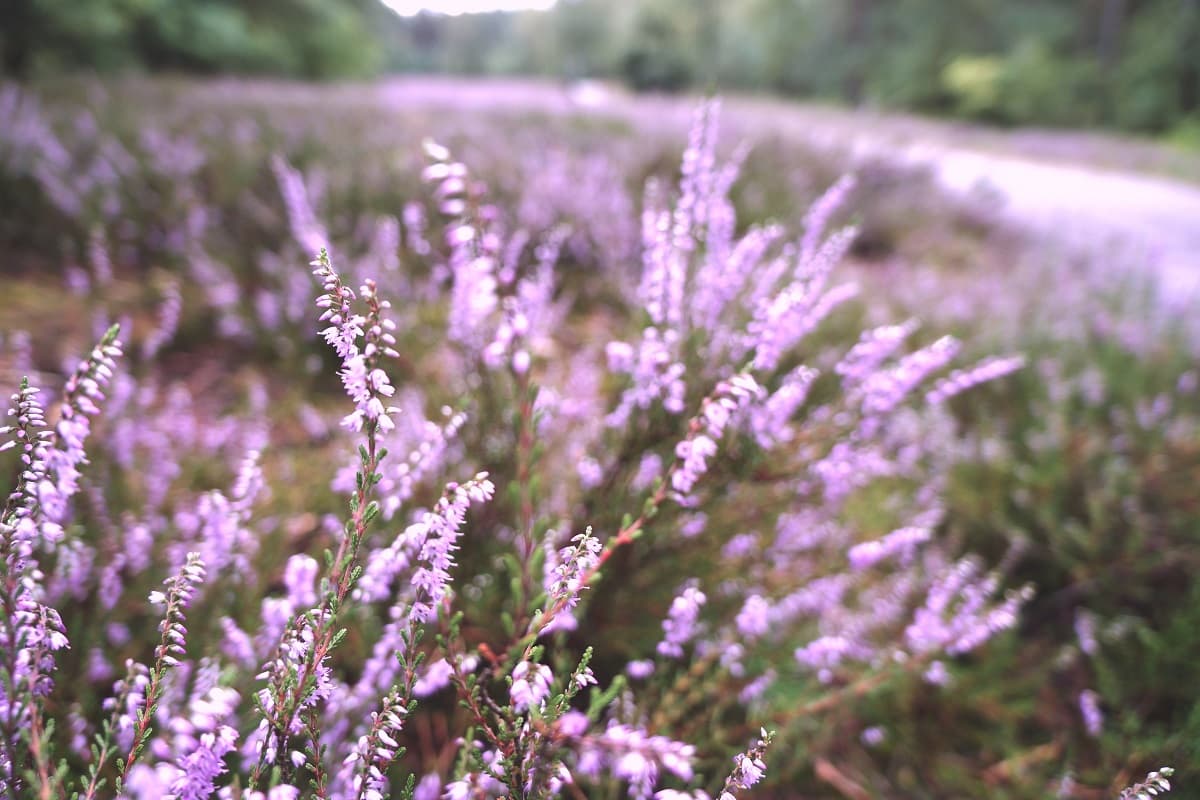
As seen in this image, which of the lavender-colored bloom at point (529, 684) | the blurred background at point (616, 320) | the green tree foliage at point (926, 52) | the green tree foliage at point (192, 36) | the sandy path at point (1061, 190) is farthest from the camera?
the green tree foliage at point (926, 52)

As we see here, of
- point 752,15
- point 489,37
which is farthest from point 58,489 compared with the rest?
point 489,37

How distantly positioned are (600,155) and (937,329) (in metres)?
2.97

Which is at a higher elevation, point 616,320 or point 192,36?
point 192,36

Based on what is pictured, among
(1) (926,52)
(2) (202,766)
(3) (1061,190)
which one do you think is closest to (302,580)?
(2) (202,766)

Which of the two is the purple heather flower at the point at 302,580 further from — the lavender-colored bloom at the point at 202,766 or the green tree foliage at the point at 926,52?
the green tree foliage at the point at 926,52

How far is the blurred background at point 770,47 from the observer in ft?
29.2

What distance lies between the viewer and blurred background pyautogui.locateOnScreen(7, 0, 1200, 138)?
889 centimetres

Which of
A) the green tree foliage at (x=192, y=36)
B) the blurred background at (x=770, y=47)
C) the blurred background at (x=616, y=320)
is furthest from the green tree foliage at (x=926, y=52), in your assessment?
the blurred background at (x=616, y=320)

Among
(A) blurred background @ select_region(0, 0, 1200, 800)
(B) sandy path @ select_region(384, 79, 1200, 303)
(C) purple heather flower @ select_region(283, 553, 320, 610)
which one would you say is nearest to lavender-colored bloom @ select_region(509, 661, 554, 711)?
(C) purple heather flower @ select_region(283, 553, 320, 610)

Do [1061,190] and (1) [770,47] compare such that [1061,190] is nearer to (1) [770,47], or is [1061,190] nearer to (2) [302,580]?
(2) [302,580]

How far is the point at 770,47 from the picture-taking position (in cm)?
4006

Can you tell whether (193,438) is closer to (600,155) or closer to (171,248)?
(171,248)

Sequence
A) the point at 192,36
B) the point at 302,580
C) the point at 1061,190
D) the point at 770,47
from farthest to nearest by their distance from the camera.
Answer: the point at 770,47
the point at 1061,190
the point at 192,36
the point at 302,580

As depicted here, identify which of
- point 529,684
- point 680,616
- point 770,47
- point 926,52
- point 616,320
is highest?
point 770,47
